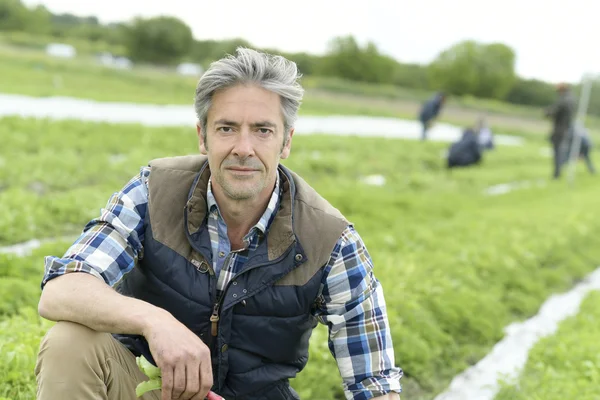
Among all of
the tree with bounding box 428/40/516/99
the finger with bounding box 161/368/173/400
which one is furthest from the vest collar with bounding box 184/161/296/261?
the tree with bounding box 428/40/516/99

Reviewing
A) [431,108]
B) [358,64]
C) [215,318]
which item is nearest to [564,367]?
[215,318]

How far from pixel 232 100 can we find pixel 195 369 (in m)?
1.03

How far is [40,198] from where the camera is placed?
646 centimetres

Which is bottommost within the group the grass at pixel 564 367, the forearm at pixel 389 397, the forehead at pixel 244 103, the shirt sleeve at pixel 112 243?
the grass at pixel 564 367

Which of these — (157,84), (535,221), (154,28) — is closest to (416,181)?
(535,221)

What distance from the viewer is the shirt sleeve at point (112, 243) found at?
2221mm

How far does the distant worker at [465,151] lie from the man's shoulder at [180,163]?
13.6m

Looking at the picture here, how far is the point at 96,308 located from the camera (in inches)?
81.3

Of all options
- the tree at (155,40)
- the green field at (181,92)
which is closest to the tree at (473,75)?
the green field at (181,92)

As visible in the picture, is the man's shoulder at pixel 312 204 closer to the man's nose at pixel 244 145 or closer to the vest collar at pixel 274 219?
the vest collar at pixel 274 219

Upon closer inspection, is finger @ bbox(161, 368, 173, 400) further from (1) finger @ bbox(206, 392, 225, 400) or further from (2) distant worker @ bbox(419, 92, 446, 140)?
(2) distant worker @ bbox(419, 92, 446, 140)

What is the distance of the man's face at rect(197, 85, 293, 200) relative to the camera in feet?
7.86

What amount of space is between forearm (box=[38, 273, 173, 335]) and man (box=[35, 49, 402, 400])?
0.10 m

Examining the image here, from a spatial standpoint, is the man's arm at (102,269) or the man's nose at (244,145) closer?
the man's arm at (102,269)
